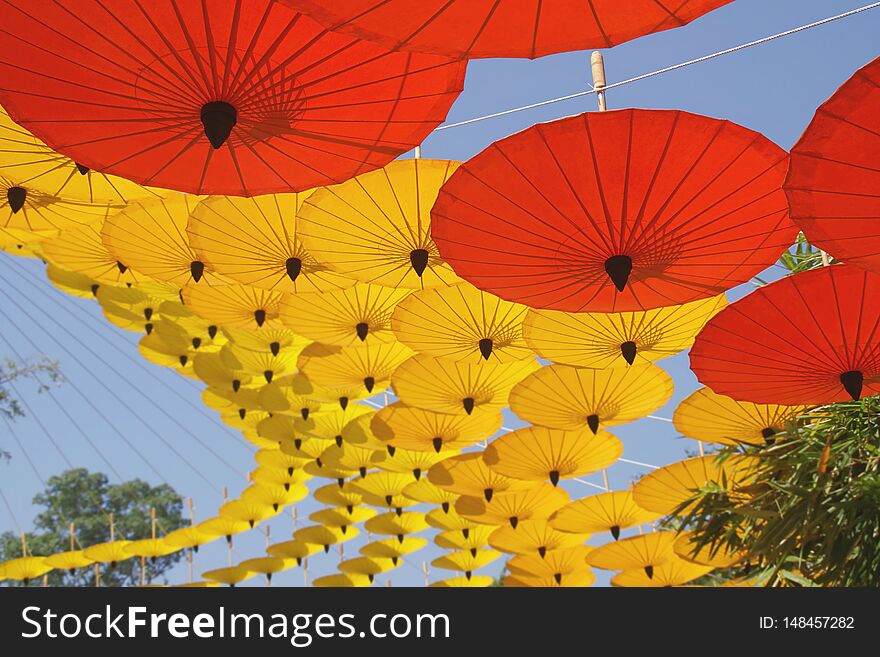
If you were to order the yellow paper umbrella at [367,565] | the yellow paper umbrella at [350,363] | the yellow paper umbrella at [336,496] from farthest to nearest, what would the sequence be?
1. the yellow paper umbrella at [367,565]
2. the yellow paper umbrella at [336,496]
3. the yellow paper umbrella at [350,363]

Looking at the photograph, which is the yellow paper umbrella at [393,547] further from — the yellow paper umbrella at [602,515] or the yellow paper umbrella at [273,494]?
the yellow paper umbrella at [602,515]

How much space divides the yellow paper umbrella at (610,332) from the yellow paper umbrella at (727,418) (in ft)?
6.29

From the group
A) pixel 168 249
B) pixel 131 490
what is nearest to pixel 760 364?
pixel 168 249

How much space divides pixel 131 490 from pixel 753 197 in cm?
4712

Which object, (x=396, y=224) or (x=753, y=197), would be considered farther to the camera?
(x=396, y=224)

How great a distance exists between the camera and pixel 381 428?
11.7 m

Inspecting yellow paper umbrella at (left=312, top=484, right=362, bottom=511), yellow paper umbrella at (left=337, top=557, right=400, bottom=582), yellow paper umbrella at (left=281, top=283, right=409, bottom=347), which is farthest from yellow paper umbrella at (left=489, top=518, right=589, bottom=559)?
yellow paper umbrella at (left=281, top=283, right=409, bottom=347)

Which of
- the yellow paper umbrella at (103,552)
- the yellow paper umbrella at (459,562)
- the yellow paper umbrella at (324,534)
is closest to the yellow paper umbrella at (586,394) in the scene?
the yellow paper umbrella at (324,534)

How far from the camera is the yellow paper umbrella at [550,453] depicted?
11.4m

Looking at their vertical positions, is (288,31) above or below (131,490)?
below

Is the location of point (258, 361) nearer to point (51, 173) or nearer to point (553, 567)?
point (51, 173)

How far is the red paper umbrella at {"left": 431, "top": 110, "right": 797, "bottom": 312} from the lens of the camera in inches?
173

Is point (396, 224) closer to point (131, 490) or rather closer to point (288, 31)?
point (288, 31)

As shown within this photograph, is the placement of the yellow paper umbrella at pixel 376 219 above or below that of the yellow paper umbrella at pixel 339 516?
below
